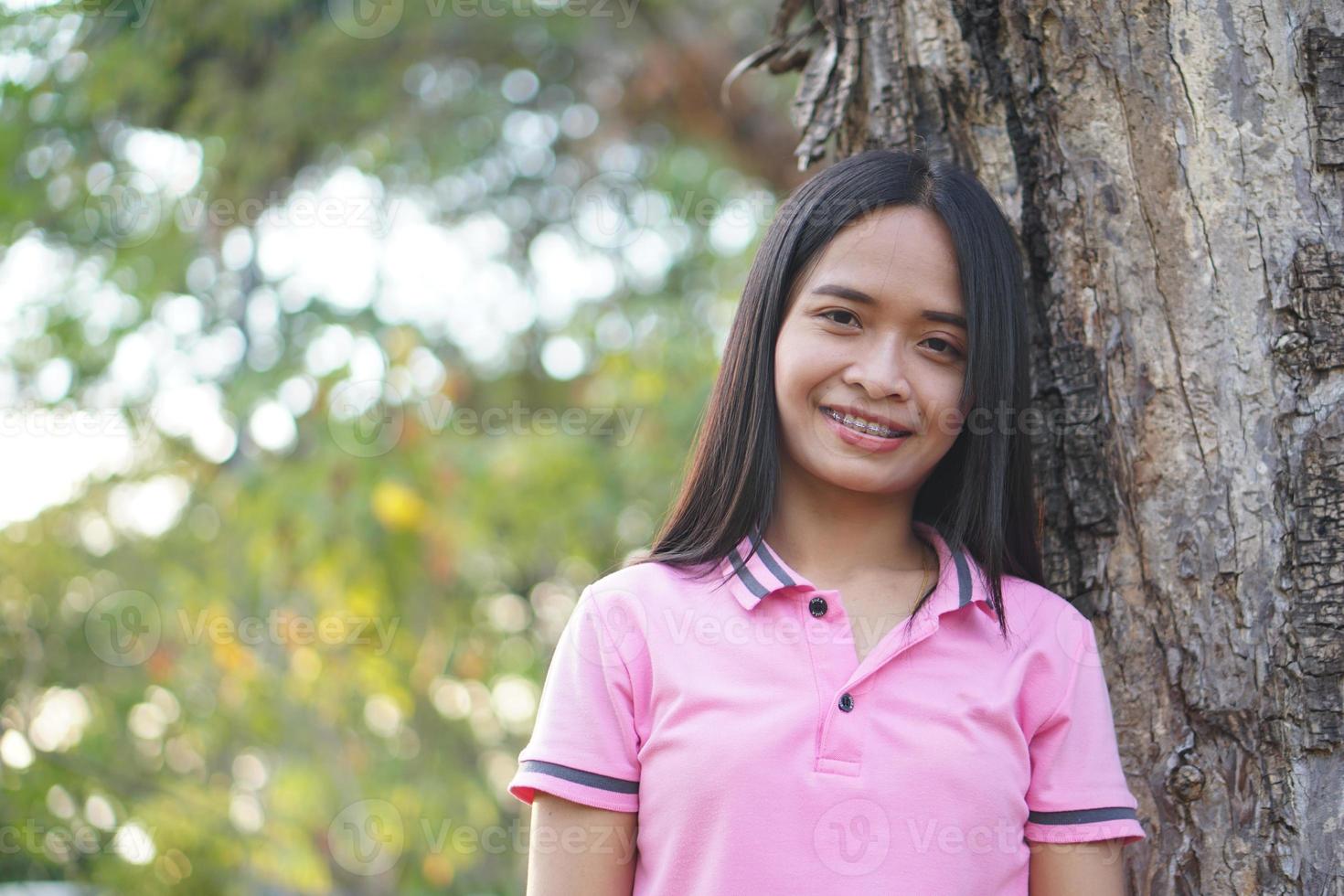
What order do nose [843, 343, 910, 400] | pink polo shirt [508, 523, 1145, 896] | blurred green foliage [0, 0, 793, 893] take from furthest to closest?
blurred green foliage [0, 0, 793, 893]
nose [843, 343, 910, 400]
pink polo shirt [508, 523, 1145, 896]

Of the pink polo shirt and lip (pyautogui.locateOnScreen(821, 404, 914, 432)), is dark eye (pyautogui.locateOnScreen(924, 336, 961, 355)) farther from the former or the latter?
the pink polo shirt

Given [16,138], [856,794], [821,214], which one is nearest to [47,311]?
[16,138]

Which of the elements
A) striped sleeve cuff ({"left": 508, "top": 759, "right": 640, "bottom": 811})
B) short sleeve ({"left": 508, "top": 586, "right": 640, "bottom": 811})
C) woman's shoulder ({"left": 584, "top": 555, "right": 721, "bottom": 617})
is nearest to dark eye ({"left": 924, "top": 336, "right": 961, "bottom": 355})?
woman's shoulder ({"left": 584, "top": 555, "right": 721, "bottom": 617})

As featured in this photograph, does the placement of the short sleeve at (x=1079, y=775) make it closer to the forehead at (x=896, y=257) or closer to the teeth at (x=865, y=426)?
the teeth at (x=865, y=426)

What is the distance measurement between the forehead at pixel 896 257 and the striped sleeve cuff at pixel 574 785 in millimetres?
665

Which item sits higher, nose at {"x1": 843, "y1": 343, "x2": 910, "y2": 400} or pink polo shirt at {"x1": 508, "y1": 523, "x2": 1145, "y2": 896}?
nose at {"x1": 843, "y1": 343, "x2": 910, "y2": 400}

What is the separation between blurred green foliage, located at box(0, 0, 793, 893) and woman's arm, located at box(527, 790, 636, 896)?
109 inches

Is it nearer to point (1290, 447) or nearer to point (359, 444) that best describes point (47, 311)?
point (359, 444)

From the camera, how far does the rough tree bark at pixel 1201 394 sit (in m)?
1.51

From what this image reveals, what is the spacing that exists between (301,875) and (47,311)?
79.8 inches

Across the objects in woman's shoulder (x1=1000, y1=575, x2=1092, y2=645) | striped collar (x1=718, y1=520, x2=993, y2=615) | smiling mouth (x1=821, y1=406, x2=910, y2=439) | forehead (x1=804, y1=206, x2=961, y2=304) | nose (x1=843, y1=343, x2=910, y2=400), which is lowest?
woman's shoulder (x1=1000, y1=575, x2=1092, y2=645)

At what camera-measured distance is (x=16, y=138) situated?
4.00 metres

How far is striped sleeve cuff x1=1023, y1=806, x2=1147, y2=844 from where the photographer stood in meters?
1.45

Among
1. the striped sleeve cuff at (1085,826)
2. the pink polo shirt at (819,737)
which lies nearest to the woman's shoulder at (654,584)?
the pink polo shirt at (819,737)
